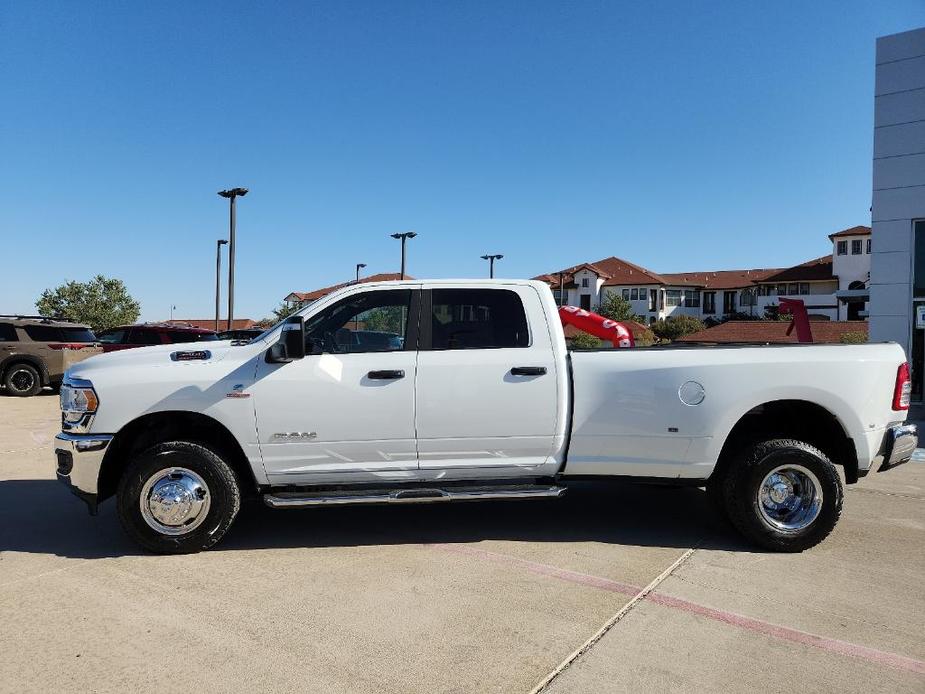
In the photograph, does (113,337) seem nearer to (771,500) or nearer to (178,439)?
(178,439)

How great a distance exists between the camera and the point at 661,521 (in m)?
5.61

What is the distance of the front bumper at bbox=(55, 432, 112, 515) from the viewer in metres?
4.60

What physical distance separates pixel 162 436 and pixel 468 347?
2225mm

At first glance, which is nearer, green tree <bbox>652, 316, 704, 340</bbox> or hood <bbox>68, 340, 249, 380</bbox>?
hood <bbox>68, 340, 249, 380</bbox>

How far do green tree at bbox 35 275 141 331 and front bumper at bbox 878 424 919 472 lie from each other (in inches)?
2504

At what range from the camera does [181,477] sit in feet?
15.3

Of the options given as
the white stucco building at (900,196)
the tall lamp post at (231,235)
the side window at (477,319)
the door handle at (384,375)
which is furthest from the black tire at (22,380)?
the white stucco building at (900,196)

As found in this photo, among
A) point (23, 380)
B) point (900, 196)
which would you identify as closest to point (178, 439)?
point (23, 380)

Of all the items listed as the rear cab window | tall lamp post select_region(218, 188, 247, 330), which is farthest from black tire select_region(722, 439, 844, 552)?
tall lamp post select_region(218, 188, 247, 330)

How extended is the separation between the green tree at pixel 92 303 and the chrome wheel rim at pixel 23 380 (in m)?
48.6

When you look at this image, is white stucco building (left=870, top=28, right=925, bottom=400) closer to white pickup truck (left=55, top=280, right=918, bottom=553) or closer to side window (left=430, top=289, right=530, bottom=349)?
white pickup truck (left=55, top=280, right=918, bottom=553)

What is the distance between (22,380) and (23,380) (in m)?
0.02

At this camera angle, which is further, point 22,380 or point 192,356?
point 22,380

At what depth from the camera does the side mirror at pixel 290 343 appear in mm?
4520
